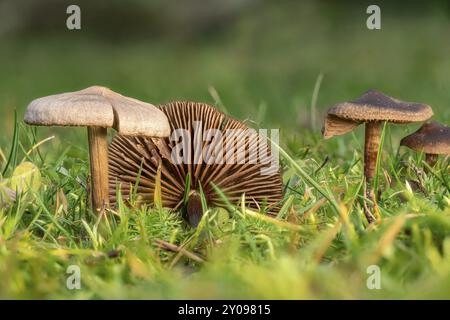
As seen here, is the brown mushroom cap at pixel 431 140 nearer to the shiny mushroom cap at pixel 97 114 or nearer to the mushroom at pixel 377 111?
the mushroom at pixel 377 111

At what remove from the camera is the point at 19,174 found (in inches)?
94.0

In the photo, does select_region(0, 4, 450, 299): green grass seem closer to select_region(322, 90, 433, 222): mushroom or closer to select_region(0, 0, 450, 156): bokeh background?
select_region(322, 90, 433, 222): mushroom

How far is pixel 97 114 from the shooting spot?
1.80m

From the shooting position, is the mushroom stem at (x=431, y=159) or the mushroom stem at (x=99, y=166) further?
the mushroom stem at (x=431, y=159)

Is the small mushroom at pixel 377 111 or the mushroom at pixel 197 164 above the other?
the small mushroom at pixel 377 111

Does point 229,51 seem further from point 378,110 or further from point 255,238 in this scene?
point 255,238

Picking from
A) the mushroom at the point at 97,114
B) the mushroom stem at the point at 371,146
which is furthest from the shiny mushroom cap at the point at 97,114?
the mushroom stem at the point at 371,146

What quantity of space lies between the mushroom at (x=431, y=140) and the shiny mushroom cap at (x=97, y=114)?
1048mm

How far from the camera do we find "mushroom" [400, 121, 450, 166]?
2.46 metres

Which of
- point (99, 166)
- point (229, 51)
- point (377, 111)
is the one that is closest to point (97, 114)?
point (99, 166)

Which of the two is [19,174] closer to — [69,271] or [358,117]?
[69,271]

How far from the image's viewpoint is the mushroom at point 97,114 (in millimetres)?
1785

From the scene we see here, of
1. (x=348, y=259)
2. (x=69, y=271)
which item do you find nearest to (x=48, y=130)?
(x=69, y=271)

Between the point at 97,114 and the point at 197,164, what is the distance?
53 centimetres
